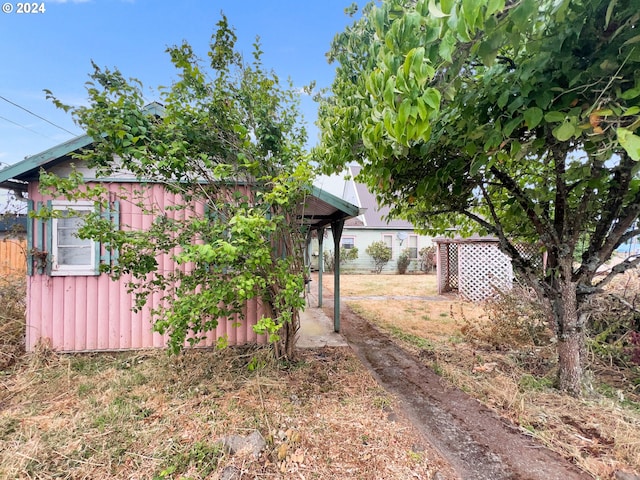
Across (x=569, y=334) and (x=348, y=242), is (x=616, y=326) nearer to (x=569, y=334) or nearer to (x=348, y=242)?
(x=569, y=334)

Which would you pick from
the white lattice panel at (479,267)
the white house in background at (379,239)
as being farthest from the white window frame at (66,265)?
the white house in background at (379,239)

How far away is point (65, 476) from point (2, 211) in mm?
5291

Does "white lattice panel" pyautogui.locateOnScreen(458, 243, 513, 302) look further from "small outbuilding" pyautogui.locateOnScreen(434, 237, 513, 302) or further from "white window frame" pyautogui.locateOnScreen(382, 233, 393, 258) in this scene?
"white window frame" pyautogui.locateOnScreen(382, 233, 393, 258)

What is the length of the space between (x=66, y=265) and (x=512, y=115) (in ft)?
18.3

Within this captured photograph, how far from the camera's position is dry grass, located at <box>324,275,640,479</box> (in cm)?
238

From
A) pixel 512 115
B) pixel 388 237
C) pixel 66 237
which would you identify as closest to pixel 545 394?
pixel 512 115

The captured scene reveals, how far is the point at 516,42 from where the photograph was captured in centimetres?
139

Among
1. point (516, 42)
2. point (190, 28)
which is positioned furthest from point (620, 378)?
point (190, 28)

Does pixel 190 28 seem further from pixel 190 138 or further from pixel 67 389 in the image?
pixel 67 389

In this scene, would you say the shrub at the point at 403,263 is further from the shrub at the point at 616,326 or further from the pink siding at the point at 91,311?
the pink siding at the point at 91,311

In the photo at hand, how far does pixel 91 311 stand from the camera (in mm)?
4375

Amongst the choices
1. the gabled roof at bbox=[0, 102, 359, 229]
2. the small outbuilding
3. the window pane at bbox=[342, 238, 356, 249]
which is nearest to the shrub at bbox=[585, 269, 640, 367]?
the gabled roof at bbox=[0, 102, 359, 229]

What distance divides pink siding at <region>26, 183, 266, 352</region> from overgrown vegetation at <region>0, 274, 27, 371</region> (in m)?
0.21

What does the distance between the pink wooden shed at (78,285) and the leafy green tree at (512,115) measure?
1.69 meters
